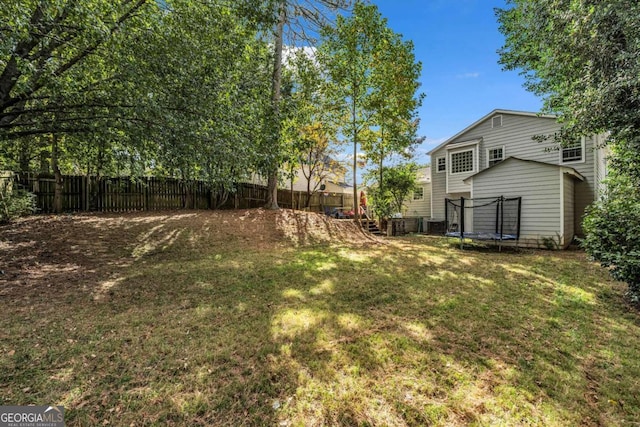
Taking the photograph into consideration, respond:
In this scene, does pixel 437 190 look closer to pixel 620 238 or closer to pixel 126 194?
pixel 620 238

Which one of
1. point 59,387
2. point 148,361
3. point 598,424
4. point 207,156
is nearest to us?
point 598,424

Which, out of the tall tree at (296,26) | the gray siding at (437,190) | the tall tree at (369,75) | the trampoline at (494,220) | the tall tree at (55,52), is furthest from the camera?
the gray siding at (437,190)

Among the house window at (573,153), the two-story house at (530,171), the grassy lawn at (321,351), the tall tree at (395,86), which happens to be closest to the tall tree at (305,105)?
the tall tree at (395,86)

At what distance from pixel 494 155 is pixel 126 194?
52.2 ft

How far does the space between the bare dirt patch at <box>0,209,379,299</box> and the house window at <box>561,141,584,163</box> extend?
8.56 m

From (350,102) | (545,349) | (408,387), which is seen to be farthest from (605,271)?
(350,102)

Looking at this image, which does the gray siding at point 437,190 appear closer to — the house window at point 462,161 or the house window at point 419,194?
the house window at point 462,161

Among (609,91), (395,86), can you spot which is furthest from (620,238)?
(395,86)

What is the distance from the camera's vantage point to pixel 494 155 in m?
12.6

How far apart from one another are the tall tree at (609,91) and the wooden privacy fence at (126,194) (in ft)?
27.7

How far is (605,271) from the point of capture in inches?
218

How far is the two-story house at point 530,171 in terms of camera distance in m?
8.52

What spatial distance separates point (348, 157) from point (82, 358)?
17.9 m

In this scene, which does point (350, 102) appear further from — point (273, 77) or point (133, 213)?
point (133, 213)
